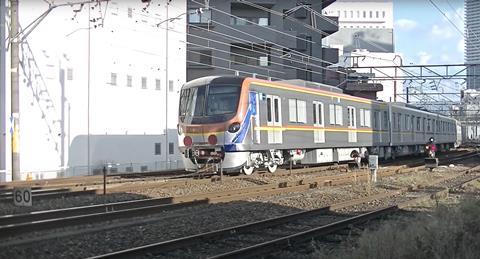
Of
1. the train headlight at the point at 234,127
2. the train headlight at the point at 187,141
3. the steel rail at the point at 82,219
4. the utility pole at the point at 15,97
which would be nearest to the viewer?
the steel rail at the point at 82,219

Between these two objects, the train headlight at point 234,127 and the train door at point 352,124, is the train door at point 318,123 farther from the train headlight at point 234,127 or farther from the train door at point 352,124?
the train headlight at point 234,127

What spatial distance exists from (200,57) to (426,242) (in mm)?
39933

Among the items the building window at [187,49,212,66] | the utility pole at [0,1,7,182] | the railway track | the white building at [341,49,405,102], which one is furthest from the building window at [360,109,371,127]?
the white building at [341,49,405,102]

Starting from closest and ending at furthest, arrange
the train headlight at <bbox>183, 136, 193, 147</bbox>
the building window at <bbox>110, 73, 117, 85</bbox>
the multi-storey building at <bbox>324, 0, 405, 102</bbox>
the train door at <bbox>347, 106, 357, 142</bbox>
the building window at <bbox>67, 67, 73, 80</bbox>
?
1. the train headlight at <bbox>183, 136, 193, 147</bbox>
2. the train door at <bbox>347, 106, 357, 142</bbox>
3. the building window at <bbox>67, 67, 73, 80</bbox>
4. the building window at <bbox>110, 73, 117, 85</bbox>
5. the multi-storey building at <bbox>324, 0, 405, 102</bbox>

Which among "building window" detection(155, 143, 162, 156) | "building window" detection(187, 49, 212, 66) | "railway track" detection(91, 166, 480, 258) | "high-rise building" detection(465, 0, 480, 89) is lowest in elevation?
"railway track" detection(91, 166, 480, 258)

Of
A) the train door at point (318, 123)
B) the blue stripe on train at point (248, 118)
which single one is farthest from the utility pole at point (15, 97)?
the train door at point (318, 123)

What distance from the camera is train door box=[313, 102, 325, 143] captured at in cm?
2127

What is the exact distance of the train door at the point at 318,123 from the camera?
2127 cm

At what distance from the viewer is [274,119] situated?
18.7m

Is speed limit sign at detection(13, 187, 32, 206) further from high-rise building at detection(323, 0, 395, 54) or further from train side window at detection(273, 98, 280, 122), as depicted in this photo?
high-rise building at detection(323, 0, 395, 54)

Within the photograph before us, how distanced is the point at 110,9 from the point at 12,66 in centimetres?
969

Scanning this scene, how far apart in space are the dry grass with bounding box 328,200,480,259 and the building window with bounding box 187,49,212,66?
3747 centimetres

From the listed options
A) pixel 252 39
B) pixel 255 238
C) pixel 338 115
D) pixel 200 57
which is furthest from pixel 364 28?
pixel 255 238

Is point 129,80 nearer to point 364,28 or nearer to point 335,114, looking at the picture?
point 335,114
